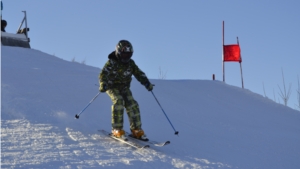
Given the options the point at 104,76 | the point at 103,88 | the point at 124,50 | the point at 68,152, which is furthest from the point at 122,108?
the point at 68,152

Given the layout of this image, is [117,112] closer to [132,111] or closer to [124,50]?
[132,111]

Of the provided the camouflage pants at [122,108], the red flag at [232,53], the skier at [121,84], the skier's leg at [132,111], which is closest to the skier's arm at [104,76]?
the skier at [121,84]

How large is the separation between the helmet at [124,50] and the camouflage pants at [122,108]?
442 mm

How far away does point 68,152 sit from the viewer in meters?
6.26

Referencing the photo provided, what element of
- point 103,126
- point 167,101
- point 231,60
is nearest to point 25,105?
point 103,126

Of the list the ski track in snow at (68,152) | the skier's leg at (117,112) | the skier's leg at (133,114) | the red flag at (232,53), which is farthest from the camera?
the red flag at (232,53)

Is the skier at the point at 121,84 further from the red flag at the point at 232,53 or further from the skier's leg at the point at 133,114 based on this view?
the red flag at the point at 232,53

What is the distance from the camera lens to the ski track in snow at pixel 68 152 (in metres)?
5.81

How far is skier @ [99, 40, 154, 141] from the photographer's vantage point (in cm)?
738

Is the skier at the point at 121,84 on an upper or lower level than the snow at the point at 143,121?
upper

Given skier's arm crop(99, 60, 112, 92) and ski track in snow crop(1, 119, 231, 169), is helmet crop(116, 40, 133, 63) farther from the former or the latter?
ski track in snow crop(1, 119, 231, 169)

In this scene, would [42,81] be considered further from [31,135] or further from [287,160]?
[287,160]

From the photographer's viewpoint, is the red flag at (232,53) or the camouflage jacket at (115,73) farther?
the red flag at (232,53)

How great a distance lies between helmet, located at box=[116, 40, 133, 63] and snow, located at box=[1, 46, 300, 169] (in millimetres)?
1068
